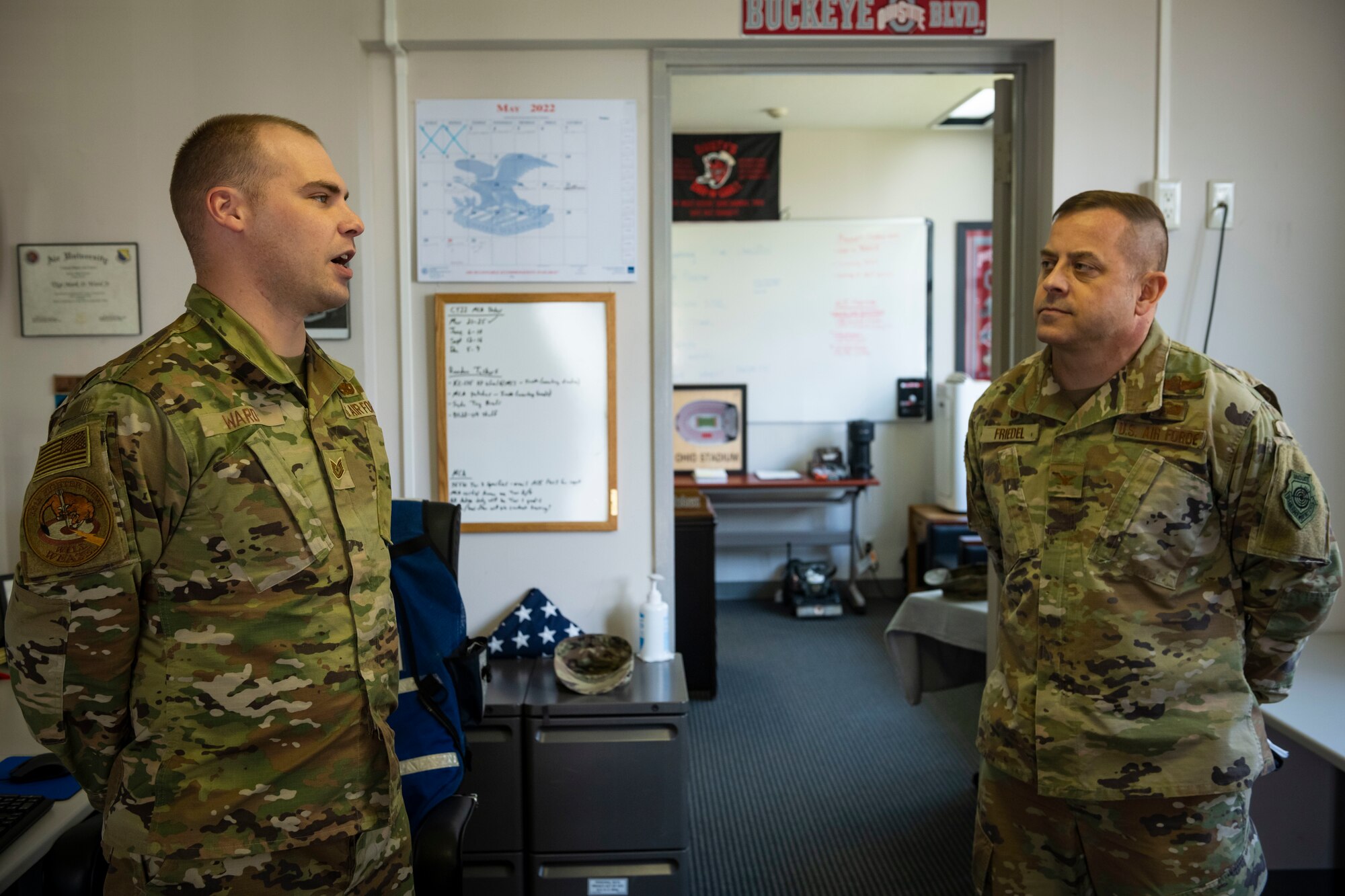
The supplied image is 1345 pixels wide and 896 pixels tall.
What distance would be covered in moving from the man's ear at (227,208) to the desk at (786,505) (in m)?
3.67

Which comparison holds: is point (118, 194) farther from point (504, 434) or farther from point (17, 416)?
point (504, 434)

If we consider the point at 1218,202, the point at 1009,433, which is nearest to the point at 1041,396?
the point at 1009,433

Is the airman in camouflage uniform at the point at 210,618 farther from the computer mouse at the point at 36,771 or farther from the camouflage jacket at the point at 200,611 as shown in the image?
the computer mouse at the point at 36,771

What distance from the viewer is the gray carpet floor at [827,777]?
2445 millimetres

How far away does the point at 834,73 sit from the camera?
2.40m

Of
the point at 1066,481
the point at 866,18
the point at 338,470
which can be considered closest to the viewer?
the point at 338,470

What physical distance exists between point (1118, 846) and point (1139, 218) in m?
1.01

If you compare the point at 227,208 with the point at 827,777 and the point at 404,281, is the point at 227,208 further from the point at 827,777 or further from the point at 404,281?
the point at 827,777

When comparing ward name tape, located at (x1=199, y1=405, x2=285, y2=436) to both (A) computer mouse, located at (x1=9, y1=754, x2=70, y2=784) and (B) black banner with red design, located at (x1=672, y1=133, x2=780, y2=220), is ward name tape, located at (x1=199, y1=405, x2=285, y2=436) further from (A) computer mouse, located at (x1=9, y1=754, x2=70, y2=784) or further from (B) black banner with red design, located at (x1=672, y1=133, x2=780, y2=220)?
(B) black banner with red design, located at (x1=672, y1=133, x2=780, y2=220)

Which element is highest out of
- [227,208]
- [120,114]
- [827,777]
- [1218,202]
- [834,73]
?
[834,73]

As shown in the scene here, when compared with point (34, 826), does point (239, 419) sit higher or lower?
higher

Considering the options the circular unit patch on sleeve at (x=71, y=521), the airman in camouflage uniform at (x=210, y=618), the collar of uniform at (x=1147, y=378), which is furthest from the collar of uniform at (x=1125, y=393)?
the circular unit patch on sleeve at (x=71, y=521)

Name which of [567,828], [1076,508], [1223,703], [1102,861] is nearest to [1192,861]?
[1102,861]

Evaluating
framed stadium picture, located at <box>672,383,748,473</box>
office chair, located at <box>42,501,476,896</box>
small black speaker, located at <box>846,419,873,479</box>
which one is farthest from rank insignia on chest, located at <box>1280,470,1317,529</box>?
framed stadium picture, located at <box>672,383,748,473</box>
